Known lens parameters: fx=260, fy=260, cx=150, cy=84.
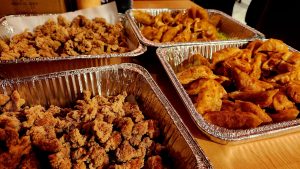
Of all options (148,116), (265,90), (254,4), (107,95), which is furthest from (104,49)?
(254,4)

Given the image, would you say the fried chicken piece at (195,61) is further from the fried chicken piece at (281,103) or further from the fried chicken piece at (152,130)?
the fried chicken piece at (152,130)

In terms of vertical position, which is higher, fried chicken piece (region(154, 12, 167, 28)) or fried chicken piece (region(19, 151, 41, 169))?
fried chicken piece (region(154, 12, 167, 28))

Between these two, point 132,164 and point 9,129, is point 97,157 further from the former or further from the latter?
point 9,129

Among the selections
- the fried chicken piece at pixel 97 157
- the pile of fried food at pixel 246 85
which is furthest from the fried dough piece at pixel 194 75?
the fried chicken piece at pixel 97 157

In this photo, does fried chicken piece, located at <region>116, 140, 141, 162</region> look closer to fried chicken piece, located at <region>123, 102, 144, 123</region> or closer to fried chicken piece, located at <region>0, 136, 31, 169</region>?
fried chicken piece, located at <region>123, 102, 144, 123</region>

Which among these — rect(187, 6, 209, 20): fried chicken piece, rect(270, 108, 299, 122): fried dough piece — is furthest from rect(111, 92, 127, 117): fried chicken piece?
rect(187, 6, 209, 20): fried chicken piece

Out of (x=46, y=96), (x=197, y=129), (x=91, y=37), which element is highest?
(x=91, y=37)

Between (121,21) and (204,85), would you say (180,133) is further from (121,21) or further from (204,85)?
(121,21)
